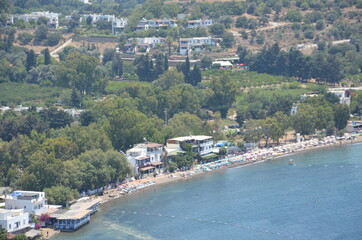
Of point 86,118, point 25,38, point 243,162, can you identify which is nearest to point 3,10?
point 25,38

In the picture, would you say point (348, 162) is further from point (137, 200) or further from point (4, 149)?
point (4, 149)

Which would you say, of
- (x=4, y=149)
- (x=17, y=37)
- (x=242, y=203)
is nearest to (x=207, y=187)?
(x=242, y=203)

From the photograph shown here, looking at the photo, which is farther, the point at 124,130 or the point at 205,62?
the point at 205,62

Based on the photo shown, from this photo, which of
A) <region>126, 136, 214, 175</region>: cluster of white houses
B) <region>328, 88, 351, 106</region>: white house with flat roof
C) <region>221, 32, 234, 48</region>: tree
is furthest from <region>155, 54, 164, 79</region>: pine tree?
<region>126, 136, 214, 175</region>: cluster of white houses

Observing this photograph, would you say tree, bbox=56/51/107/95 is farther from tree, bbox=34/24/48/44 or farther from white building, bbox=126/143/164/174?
white building, bbox=126/143/164/174

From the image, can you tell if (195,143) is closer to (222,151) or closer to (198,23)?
(222,151)

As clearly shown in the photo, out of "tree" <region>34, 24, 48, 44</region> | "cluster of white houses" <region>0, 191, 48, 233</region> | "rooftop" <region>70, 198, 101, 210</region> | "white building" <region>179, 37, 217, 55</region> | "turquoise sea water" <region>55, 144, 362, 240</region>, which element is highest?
"tree" <region>34, 24, 48, 44</region>

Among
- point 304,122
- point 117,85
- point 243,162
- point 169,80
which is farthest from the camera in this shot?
point 117,85
